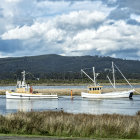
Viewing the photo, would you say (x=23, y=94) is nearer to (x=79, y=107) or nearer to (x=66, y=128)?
(x=79, y=107)

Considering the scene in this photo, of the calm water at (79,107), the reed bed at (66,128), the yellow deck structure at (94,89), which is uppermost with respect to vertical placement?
the yellow deck structure at (94,89)

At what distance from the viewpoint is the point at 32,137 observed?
2573 cm

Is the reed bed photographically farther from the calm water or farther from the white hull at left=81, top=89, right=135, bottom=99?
the white hull at left=81, top=89, right=135, bottom=99

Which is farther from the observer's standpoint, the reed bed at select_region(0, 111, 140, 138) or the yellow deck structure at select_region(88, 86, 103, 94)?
the yellow deck structure at select_region(88, 86, 103, 94)


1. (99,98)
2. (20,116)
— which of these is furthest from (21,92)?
(20,116)

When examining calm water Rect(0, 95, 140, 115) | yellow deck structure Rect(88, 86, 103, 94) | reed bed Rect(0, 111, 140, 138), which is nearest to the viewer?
reed bed Rect(0, 111, 140, 138)

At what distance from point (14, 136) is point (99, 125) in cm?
668

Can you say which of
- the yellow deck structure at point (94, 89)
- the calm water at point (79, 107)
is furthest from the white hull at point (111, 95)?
the calm water at point (79, 107)

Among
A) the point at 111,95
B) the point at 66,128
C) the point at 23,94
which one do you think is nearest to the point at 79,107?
the point at 111,95

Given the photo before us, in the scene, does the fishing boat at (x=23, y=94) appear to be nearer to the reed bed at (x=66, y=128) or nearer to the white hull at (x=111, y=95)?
the white hull at (x=111, y=95)

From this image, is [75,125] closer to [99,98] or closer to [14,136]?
[14,136]

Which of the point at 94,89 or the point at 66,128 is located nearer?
the point at 66,128

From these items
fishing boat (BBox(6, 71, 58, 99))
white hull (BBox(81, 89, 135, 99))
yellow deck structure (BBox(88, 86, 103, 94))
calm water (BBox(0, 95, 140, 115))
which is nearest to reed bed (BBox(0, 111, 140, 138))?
calm water (BBox(0, 95, 140, 115))

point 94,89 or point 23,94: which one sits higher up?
point 94,89
